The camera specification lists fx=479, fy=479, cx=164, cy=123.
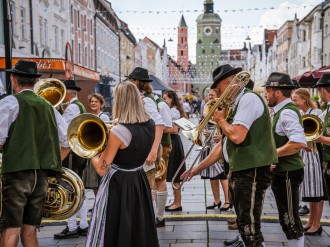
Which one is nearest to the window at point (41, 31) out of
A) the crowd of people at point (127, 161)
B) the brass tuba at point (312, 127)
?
the brass tuba at point (312, 127)

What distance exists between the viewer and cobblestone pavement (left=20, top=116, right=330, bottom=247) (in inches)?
227

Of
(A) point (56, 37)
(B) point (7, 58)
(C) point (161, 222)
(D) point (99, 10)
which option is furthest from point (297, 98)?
(D) point (99, 10)

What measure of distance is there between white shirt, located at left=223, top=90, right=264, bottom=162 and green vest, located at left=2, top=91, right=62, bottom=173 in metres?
1.68

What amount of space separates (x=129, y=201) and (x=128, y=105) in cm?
82

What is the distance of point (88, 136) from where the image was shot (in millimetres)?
4105

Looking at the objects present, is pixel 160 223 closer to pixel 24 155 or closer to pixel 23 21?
pixel 24 155

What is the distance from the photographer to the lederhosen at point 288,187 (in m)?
4.59

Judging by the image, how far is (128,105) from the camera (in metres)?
4.13

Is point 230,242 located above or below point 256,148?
below

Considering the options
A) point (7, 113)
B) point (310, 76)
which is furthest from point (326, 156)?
point (310, 76)

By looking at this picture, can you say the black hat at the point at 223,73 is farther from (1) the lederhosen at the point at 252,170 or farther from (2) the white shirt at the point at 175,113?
(2) the white shirt at the point at 175,113

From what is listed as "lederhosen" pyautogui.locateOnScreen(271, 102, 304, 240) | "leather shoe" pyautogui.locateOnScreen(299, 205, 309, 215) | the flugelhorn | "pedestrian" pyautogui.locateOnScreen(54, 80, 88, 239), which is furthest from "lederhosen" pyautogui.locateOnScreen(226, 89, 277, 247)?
"leather shoe" pyautogui.locateOnScreen(299, 205, 309, 215)

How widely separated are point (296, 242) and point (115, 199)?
181cm

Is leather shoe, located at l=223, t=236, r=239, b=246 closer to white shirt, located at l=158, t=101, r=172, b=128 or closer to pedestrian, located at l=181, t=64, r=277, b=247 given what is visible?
pedestrian, located at l=181, t=64, r=277, b=247
